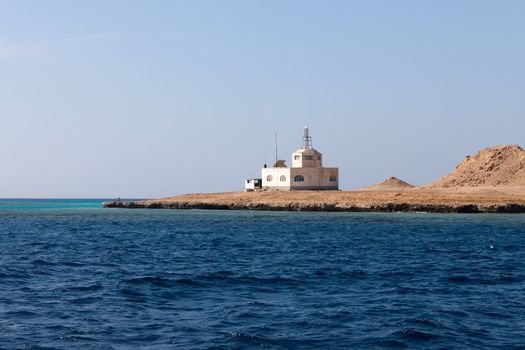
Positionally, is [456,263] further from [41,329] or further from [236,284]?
[41,329]

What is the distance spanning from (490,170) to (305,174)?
4097cm

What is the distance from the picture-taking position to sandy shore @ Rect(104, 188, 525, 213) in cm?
9662

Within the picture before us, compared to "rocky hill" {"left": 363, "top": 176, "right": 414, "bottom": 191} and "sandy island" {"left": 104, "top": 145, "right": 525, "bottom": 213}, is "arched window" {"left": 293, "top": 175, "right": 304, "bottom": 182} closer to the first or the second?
"sandy island" {"left": 104, "top": 145, "right": 525, "bottom": 213}

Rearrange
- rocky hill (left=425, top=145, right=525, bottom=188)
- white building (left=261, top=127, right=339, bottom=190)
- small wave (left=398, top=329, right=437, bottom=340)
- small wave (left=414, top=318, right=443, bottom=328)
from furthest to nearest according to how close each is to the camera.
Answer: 1. rocky hill (left=425, top=145, right=525, bottom=188)
2. white building (left=261, top=127, right=339, bottom=190)
3. small wave (left=414, top=318, right=443, bottom=328)
4. small wave (left=398, top=329, right=437, bottom=340)

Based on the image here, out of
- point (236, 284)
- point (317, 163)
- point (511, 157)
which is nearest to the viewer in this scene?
point (236, 284)

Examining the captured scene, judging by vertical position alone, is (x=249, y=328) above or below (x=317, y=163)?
below

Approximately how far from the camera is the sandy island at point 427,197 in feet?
323

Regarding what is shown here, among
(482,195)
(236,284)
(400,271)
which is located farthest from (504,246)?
(482,195)

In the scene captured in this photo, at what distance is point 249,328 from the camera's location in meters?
19.8

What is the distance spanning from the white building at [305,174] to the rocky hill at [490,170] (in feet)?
88.1

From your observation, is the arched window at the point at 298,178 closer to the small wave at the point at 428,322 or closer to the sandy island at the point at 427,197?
the sandy island at the point at 427,197

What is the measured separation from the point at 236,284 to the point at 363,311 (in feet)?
23.6

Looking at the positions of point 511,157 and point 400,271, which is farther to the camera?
point 511,157

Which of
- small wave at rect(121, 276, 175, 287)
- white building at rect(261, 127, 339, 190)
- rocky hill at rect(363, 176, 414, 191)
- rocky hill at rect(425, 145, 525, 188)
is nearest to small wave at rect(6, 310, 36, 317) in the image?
small wave at rect(121, 276, 175, 287)
